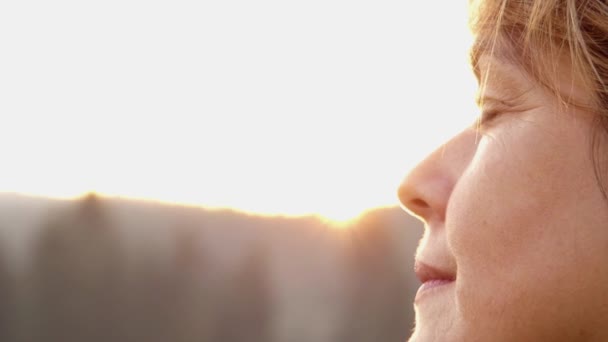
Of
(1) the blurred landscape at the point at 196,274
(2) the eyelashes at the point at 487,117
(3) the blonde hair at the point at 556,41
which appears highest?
(3) the blonde hair at the point at 556,41

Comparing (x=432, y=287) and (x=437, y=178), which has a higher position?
(x=437, y=178)

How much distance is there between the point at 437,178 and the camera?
952 mm

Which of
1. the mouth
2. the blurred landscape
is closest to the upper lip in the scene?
the mouth

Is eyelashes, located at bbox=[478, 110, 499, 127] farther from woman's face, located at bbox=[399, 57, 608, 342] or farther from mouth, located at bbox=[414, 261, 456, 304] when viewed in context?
mouth, located at bbox=[414, 261, 456, 304]

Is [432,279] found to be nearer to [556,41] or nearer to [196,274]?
[556,41]

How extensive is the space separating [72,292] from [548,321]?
2187 millimetres

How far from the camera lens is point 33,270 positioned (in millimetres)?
2691

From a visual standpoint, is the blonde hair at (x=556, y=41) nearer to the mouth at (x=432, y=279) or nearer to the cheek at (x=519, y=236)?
the cheek at (x=519, y=236)

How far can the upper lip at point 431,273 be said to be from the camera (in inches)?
35.4

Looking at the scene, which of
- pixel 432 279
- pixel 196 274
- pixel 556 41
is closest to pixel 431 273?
pixel 432 279

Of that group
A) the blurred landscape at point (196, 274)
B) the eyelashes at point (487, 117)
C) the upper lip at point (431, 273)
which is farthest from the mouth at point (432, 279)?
the blurred landscape at point (196, 274)

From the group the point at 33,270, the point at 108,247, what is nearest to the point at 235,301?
the point at 108,247

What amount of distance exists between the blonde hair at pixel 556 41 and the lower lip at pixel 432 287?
19 cm

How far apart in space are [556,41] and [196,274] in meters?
2.09
